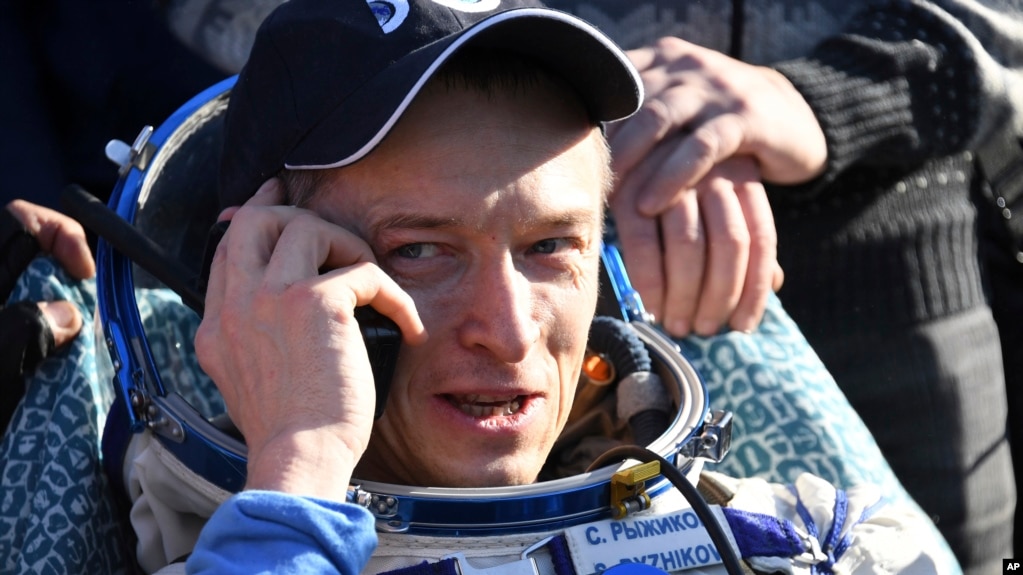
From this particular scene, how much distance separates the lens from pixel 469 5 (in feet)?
4.74

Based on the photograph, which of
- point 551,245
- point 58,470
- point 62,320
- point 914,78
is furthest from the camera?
point 914,78

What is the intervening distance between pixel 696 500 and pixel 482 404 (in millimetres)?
260

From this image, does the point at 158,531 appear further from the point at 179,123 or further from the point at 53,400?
the point at 179,123

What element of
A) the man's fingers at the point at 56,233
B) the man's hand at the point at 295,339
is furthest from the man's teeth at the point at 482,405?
the man's fingers at the point at 56,233

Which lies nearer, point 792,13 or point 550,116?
point 550,116

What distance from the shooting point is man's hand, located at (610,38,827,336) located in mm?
1888

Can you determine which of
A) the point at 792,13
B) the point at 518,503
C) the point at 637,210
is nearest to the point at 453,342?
the point at 518,503

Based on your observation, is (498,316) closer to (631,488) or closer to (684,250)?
(631,488)

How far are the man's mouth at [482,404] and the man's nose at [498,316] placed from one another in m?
0.06

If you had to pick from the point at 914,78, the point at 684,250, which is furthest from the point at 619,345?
the point at 914,78

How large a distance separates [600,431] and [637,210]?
34cm

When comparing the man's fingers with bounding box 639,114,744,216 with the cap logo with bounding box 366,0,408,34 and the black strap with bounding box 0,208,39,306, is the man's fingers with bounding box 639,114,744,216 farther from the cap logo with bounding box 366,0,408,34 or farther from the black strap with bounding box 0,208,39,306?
the black strap with bounding box 0,208,39,306

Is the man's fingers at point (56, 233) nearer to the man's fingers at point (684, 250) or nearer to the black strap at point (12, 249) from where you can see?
the black strap at point (12, 249)

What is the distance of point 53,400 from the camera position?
1.69 metres
